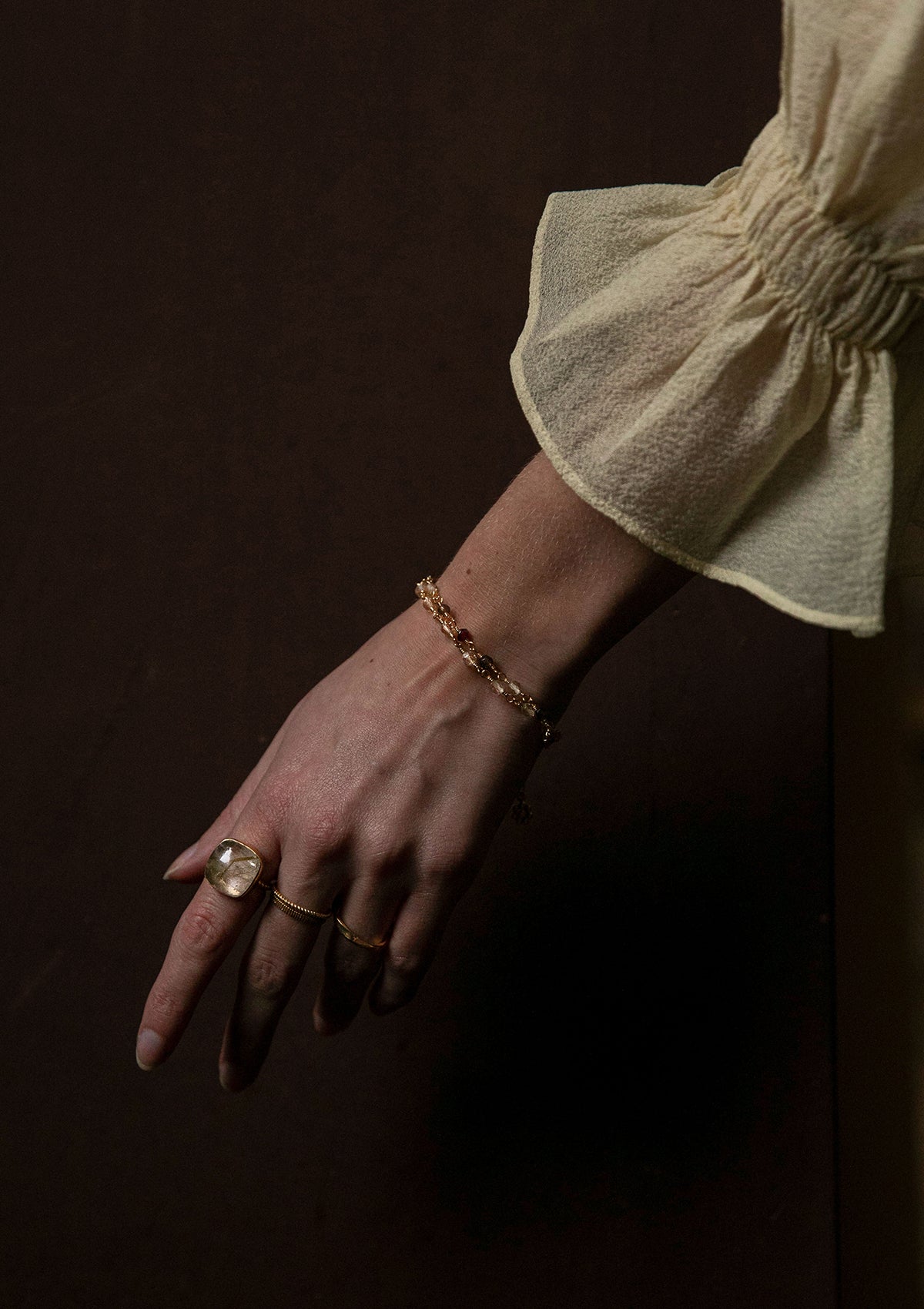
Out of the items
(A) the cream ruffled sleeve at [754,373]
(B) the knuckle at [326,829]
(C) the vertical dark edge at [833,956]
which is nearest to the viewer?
(A) the cream ruffled sleeve at [754,373]

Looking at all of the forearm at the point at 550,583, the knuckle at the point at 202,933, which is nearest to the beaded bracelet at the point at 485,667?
the forearm at the point at 550,583

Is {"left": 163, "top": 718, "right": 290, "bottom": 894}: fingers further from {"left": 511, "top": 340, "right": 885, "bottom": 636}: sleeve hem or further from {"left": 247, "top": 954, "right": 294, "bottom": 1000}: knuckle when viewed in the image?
{"left": 511, "top": 340, "right": 885, "bottom": 636}: sleeve hem

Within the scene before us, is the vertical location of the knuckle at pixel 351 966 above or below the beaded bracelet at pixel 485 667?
below

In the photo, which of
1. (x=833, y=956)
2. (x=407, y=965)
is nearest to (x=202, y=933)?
(x=407, y=965)

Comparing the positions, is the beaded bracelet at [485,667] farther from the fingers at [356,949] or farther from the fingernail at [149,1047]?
the fingernail at [149,1047]

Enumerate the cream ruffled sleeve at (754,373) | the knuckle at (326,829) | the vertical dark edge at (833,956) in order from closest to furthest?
the cream ruffled sleeve at (754,373) < the knuckle at (326,829) < the vertical dark edge at (833,956)

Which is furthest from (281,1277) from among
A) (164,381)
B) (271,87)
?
(271,87)

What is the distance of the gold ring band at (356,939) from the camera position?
640mm

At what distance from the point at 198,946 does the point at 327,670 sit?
0.28 metres

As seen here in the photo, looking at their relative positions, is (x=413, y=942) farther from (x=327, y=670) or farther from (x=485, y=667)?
(x=327, y=670)

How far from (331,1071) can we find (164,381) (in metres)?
0.59

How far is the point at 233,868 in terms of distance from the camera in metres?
0.63

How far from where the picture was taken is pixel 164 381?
0.96 meters

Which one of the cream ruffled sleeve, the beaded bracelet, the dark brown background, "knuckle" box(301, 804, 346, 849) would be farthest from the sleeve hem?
the dark brown background
